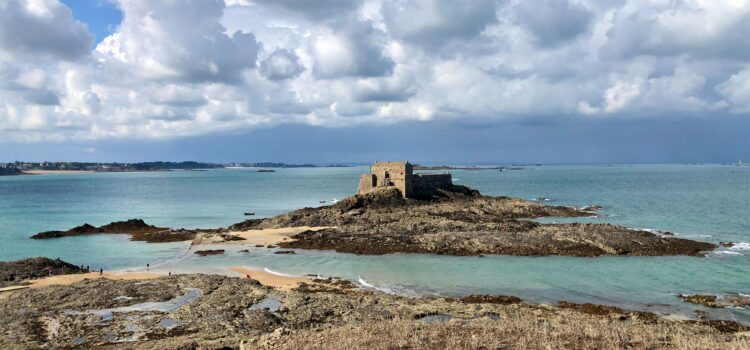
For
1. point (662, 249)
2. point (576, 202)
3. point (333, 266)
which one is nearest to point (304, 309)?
point (333, 266)

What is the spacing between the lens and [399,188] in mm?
59094

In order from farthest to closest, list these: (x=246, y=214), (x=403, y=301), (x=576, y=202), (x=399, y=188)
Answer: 1. (x=576, y=202)
2. (x=246, y=214)
3. (x=399, y=188)
4. (x=403, y=301)

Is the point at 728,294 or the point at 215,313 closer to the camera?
the point at 215,313

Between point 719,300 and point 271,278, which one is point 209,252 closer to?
point 271,278

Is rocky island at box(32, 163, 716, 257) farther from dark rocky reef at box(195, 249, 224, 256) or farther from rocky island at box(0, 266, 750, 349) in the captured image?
rocky island at box(0, 266, 750, 349)

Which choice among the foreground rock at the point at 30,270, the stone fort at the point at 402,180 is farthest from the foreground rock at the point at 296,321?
the stone fort at the point at 402,180

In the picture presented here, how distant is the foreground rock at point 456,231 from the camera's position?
3444 centimetres

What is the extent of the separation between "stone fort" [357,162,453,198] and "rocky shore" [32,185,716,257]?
154 centimetres

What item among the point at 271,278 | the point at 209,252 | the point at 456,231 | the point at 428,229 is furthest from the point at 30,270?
the point at 456,231

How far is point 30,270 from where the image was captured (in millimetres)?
28812

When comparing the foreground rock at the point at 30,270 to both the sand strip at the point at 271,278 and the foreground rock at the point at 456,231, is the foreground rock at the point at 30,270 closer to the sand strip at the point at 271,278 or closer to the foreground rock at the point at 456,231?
the sand strip at the point at 271,278

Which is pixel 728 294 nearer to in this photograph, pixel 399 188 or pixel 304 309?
pixel 304 309

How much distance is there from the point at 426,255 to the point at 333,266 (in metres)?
6.80

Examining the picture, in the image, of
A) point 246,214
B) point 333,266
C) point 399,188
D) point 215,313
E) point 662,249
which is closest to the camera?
point 215,313
